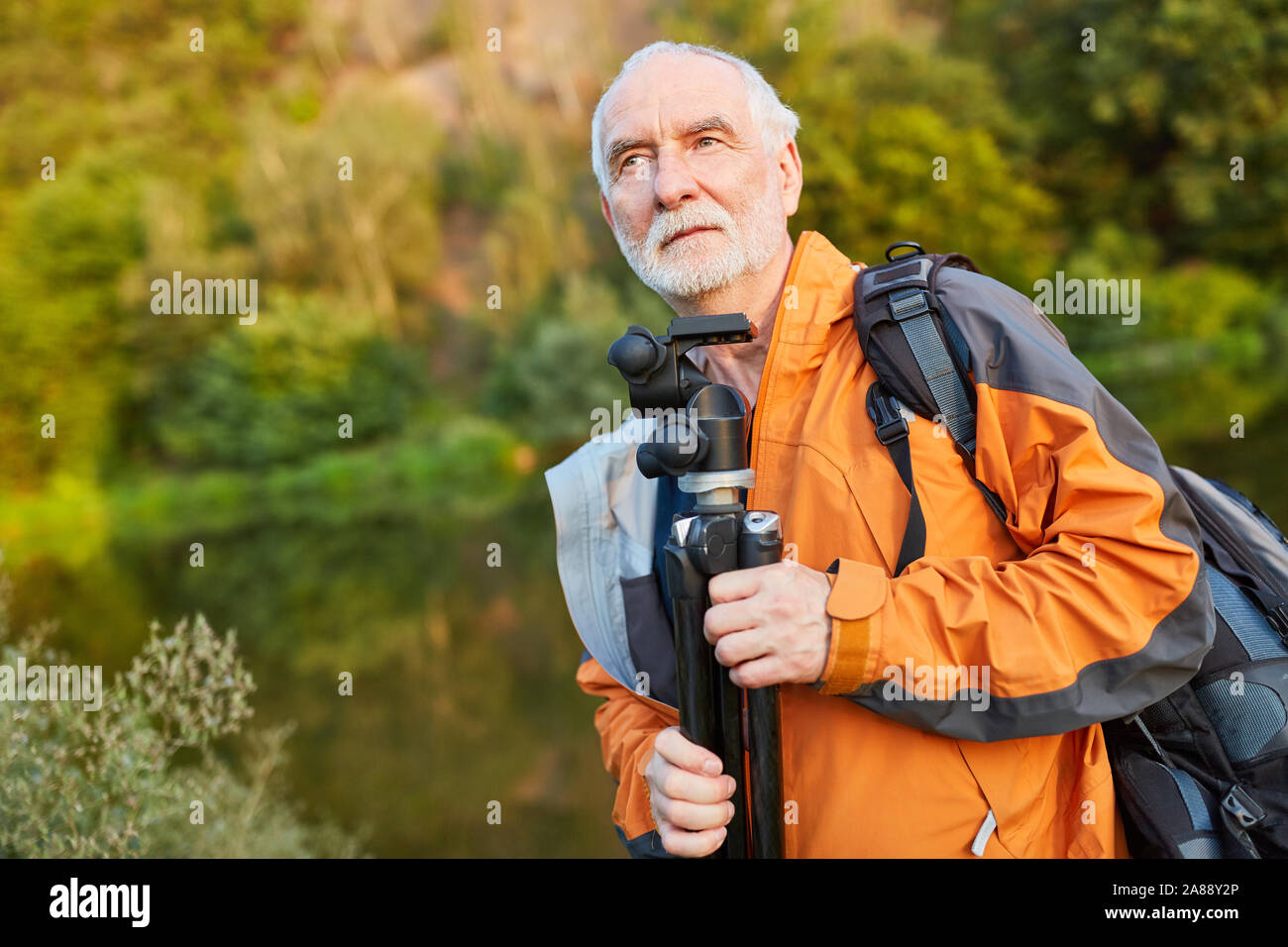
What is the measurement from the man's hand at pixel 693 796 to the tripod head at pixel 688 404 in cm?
39

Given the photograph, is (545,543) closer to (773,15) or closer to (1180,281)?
(1180,281)

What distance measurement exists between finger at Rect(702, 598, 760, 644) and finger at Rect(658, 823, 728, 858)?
32 cm

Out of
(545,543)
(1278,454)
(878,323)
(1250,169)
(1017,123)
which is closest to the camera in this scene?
A: (878,323)

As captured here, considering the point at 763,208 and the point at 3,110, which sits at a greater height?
the point at 3,110

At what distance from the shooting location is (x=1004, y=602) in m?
1.37

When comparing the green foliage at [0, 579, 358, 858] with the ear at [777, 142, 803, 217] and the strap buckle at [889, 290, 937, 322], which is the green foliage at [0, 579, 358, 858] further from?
the strap buckle at [889, 290, 937, 322]

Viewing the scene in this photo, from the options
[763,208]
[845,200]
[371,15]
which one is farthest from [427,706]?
[371,15]

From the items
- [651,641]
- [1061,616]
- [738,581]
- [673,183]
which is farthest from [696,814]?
[673,183]

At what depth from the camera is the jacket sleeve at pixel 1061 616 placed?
1342 mm

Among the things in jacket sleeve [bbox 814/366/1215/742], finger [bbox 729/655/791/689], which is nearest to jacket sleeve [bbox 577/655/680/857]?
finger [bbox 729/655/791/689]

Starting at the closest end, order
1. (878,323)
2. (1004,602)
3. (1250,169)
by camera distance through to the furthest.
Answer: (1004,602) < (878,323) < (1250,169)

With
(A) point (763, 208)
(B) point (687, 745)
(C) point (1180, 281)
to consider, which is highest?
(C) point (1180, 281)

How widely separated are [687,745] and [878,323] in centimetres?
73
